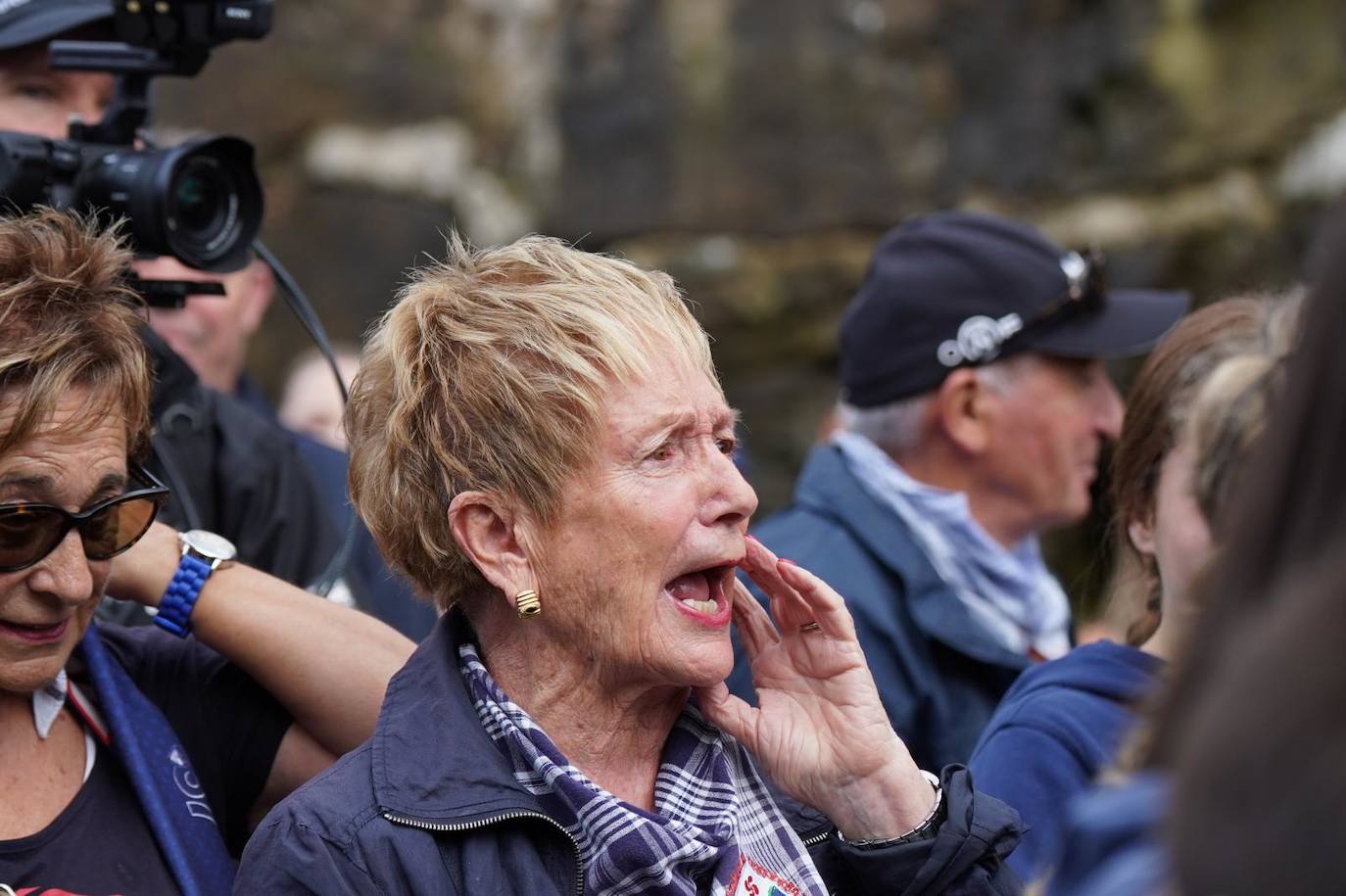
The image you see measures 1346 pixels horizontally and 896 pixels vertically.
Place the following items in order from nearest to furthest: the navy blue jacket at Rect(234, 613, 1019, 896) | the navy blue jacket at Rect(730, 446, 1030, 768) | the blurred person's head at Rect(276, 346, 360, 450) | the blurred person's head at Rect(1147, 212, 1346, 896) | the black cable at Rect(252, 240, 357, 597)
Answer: the blurred person's head at Rect(1147, 212, 1346, 896) → the navy blue jacket at Rect(234, 613, 1019, 896) → the black cable at Rect(252, 240, 357, 597) → the navy blue jacket at Rect(730, 446, 1030, 768) → the blurred person's head at Rect(276, 346, 360, 450)

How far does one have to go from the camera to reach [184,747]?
215 cm

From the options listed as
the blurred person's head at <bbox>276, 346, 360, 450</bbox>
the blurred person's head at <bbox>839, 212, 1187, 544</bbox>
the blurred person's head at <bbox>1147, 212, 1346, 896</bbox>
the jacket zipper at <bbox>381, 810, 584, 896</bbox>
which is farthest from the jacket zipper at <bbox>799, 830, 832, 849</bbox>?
the blurred person's head at <bbox>276, 346, 360, 450</bbox>

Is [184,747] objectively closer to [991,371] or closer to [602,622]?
[602,622]

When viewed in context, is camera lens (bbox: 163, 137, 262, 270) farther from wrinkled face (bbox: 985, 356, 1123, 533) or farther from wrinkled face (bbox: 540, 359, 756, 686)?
wrinkled face (bbox: 985, 356, 1123, 533)

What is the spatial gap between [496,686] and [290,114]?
571 centimetres

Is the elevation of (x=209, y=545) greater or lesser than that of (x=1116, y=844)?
lesser

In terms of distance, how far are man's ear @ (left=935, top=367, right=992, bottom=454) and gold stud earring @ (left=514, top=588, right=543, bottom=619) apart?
178 cm

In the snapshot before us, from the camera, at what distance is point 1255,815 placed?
2.47ft

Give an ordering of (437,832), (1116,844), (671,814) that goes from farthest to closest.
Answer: (671,814) → (437,832) → (1116,844)

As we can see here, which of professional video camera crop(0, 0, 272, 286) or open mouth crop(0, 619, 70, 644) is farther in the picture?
professional video camera crop(0, 0, 272, 286)

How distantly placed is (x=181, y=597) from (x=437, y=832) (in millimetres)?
622

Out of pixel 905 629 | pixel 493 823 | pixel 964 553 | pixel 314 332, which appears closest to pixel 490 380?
pixel 493 823

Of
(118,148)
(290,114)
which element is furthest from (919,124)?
(118,148)

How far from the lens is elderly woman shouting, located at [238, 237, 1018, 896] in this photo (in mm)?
1859
